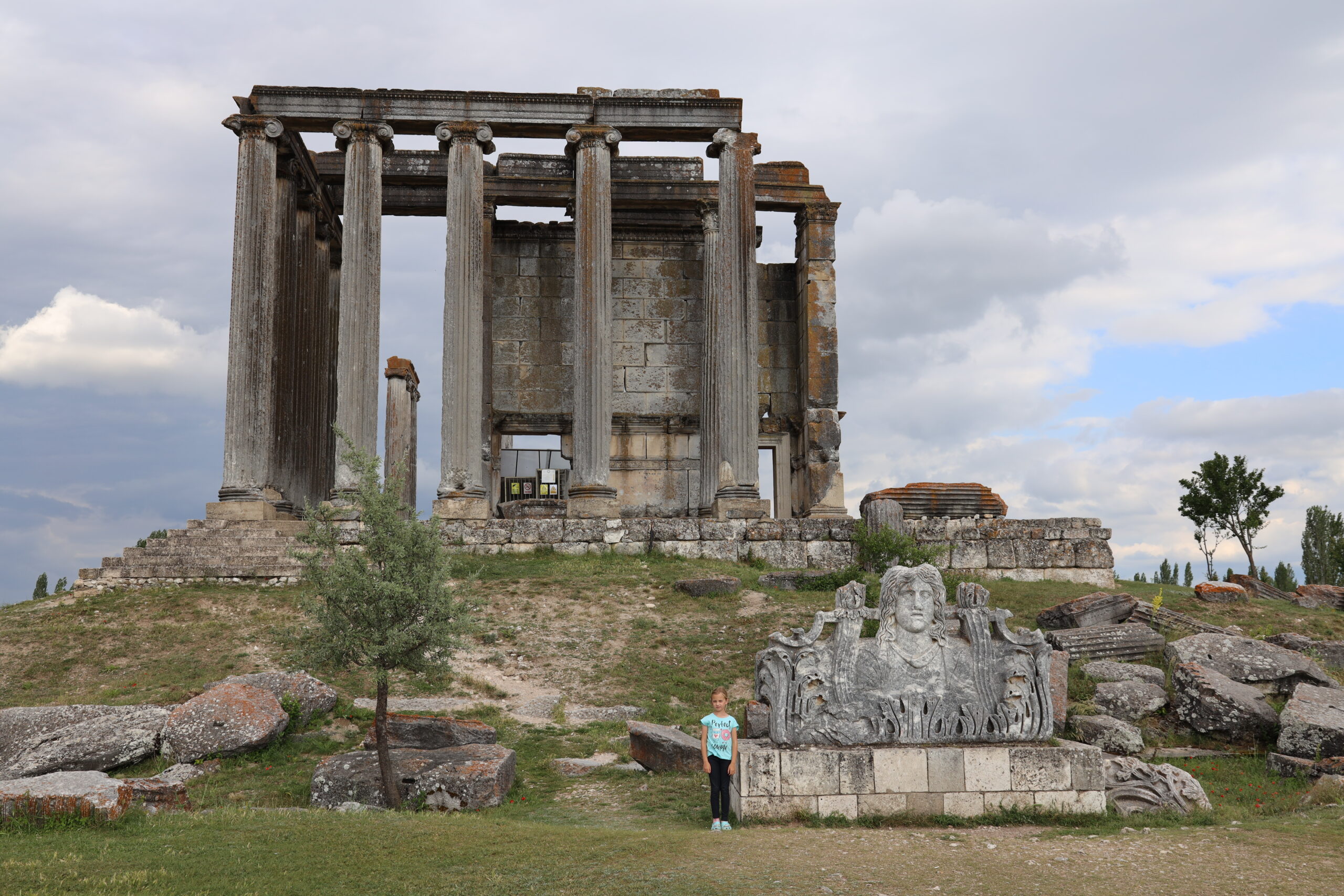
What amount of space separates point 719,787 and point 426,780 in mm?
3436

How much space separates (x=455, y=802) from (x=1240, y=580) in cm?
2287

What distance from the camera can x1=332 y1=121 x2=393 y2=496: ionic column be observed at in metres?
24.4

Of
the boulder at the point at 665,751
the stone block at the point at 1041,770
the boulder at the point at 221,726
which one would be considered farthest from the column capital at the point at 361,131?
the stone block at the point at 1041,770

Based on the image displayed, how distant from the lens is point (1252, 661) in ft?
50.0

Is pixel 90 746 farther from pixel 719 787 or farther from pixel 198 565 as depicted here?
pixel 198 565

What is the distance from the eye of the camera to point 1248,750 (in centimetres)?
1347

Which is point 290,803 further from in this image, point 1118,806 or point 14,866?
point 1118,806

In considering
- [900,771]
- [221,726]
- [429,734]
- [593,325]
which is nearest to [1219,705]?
[900,771]

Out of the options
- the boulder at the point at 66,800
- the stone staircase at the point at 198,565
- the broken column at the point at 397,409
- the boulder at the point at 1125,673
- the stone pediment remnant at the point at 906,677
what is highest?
the broken column at the point at 397,409

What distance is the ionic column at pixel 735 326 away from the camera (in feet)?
82.0

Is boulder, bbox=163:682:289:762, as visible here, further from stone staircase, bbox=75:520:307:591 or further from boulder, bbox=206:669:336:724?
stone staircase, bbox=75:520:307:591

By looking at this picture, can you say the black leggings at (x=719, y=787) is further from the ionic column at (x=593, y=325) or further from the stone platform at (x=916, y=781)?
the ionic column at (x=593, y=325)

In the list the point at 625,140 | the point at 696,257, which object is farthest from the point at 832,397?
the point at 625,140

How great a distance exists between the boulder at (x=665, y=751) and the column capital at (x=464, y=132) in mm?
17273
